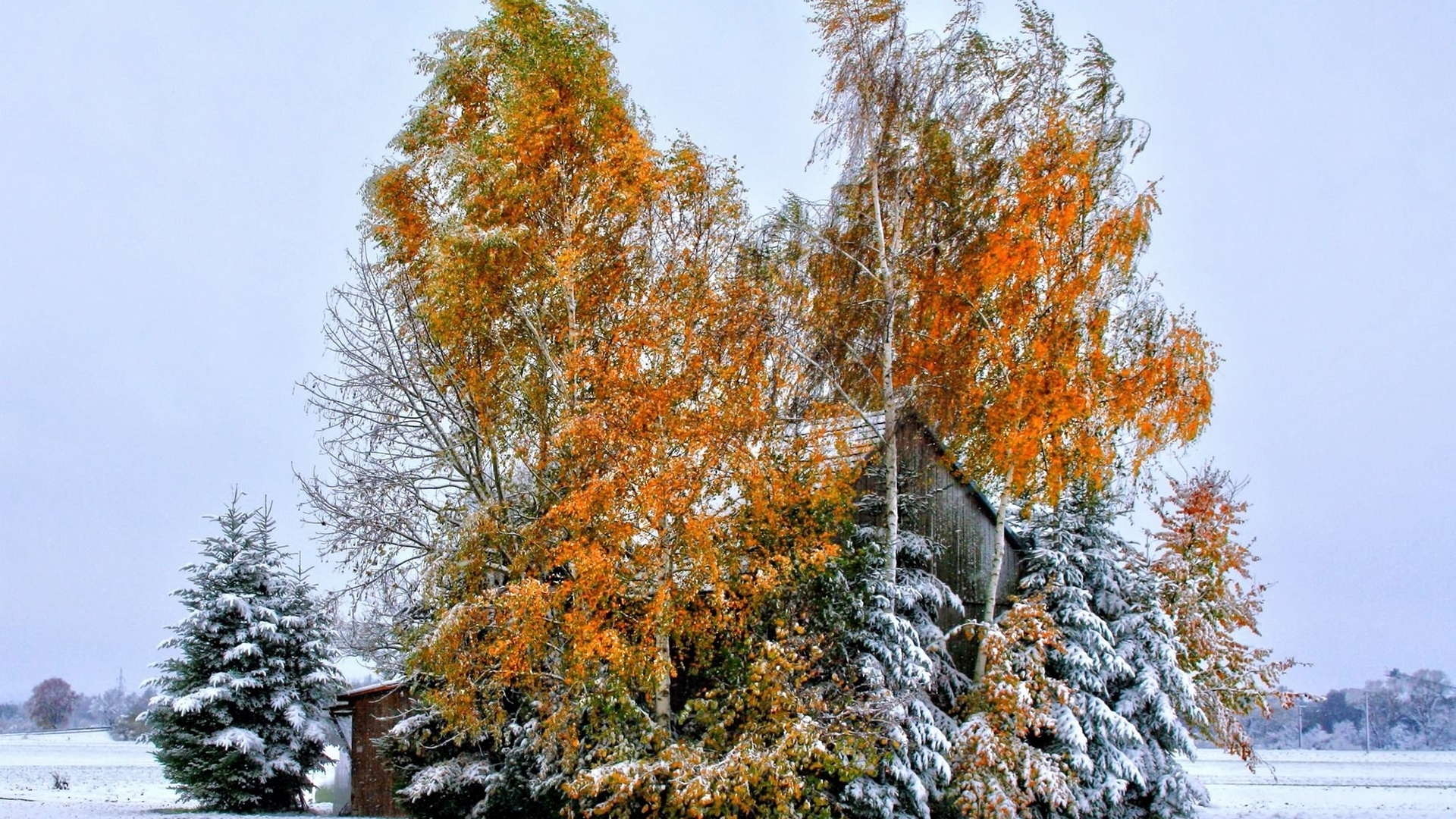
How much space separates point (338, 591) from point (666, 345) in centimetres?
584

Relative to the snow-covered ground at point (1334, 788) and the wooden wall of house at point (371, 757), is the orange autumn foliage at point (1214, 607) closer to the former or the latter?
the snow-covered ground at point (1334, 788)

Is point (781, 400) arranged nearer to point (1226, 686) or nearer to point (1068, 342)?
point (1068, 342)

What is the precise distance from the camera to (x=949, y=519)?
689 inches

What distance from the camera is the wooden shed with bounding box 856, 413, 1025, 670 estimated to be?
17.1 m

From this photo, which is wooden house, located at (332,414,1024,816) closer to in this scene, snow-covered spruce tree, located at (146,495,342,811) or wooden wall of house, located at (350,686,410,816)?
wooden wall of house, located at (350,686,410,816)

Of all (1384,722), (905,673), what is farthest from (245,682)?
(1384,722)

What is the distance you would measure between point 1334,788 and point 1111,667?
868 inches

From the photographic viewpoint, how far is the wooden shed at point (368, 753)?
20969mm

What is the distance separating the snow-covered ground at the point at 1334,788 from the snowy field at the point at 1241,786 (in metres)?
0.03

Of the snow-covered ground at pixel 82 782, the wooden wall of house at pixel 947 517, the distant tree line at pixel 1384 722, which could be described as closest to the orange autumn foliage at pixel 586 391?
the wooden wall of house at pixel 947 517

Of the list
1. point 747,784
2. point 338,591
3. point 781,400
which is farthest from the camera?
point 781,400

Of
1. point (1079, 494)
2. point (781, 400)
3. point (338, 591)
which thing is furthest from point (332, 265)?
point (1079, 494)

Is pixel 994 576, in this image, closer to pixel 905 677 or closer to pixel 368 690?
pixel 905 677

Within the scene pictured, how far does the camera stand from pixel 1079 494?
57.6 ft
